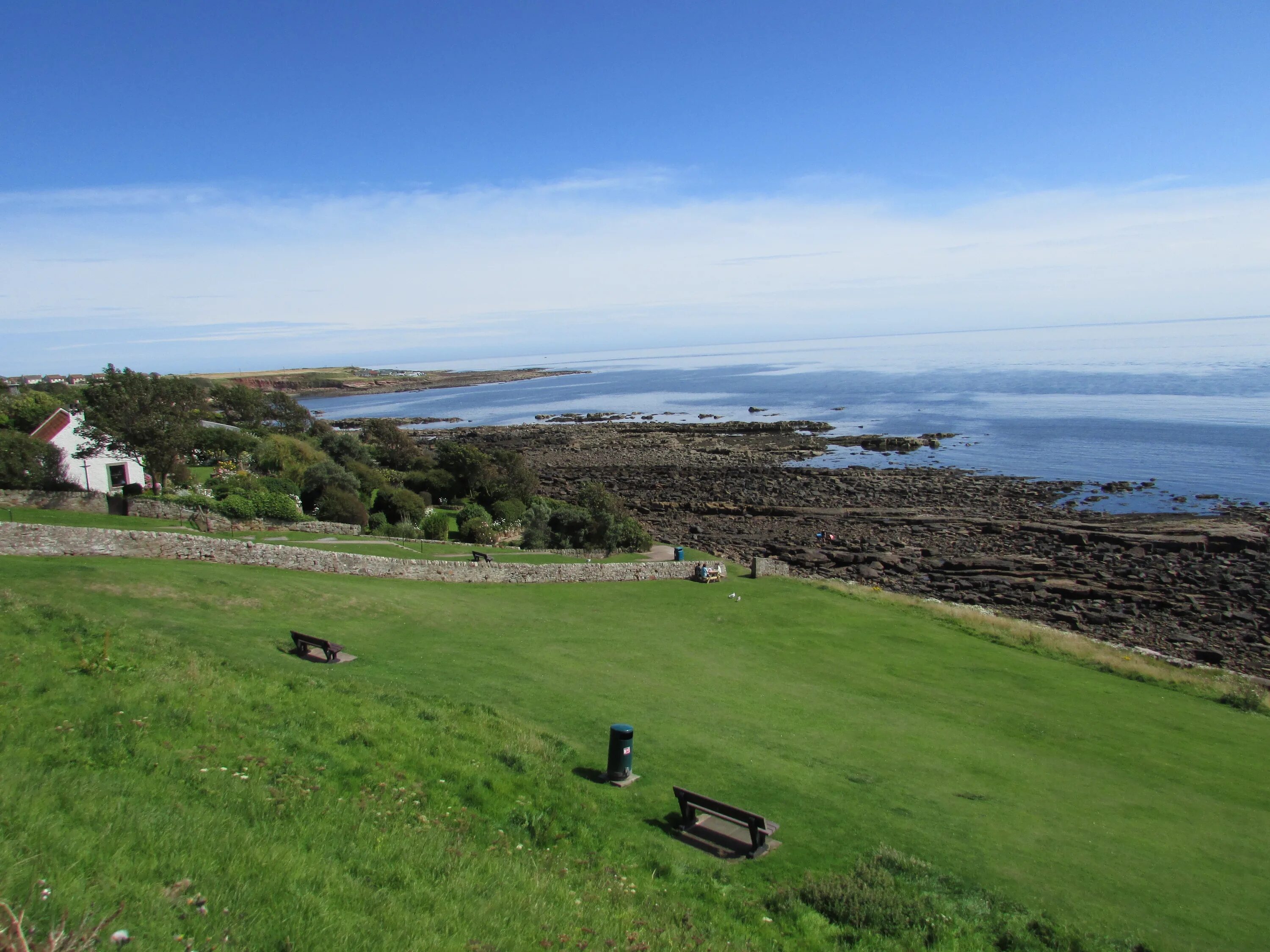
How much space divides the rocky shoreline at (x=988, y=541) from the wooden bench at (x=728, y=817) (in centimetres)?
2734

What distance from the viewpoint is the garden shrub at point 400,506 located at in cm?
4275

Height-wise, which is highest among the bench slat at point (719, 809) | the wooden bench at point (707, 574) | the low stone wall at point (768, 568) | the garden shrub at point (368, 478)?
the bench slat at point (719, 809)

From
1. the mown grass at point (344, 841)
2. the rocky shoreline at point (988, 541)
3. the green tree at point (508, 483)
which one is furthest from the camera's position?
the green tree at point (508, 483)

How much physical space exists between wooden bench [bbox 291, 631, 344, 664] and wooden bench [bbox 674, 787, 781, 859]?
806 centimetres

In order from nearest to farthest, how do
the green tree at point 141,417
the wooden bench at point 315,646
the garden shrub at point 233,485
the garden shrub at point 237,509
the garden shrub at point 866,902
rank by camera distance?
the garden shrub at point 866,902, the wooden bench at point 315,646, the garden shrub at point 237,509, the green tree at point 141,417, the garden shrub at point 233,485

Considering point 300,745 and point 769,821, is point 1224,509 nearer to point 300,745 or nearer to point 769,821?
point 769,821

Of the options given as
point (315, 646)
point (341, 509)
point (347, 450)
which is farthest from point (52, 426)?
point (315, 646)

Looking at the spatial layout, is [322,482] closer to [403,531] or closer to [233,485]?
[233,485]

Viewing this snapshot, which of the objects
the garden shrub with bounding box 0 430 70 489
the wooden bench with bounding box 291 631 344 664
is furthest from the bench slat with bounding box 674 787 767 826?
the garden shrub with bounding box 0 430 70 489

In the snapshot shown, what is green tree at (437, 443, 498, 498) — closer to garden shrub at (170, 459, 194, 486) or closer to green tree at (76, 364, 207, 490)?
garden shrub at (170, 459, 194, 486)

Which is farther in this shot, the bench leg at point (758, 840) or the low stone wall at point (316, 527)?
the low stone wall at point (316, 527)

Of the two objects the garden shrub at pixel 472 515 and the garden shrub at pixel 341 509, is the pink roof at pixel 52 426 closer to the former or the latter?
the garden shrub at pixel 341 509

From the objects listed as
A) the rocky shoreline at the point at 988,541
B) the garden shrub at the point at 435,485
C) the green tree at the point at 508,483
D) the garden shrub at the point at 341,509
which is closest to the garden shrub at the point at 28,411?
the garden shrub at the point at 435,485

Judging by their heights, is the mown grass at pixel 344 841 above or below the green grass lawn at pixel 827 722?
above
